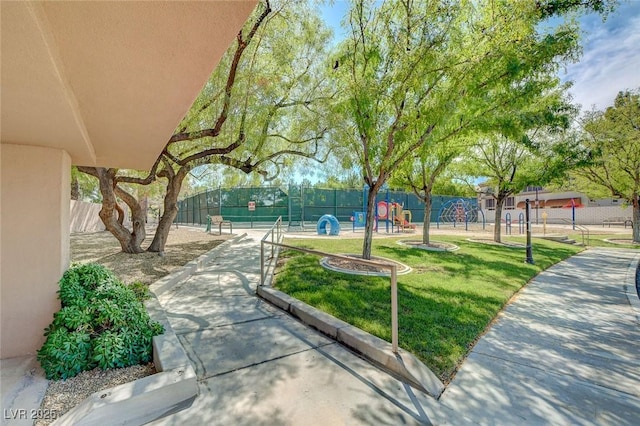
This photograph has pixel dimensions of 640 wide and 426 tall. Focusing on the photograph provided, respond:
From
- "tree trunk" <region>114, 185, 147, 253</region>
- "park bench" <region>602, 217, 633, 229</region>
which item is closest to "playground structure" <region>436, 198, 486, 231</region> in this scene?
"park bench" <region>602, 217, 633, 229</region>

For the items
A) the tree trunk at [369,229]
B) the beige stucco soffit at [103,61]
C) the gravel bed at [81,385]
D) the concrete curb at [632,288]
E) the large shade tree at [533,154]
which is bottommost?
the concrete curb at [632,288]

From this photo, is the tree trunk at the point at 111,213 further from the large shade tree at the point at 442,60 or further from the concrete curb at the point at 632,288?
the concrete curb at the point at 632,288

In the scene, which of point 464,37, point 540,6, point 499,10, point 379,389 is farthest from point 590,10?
point 379,389

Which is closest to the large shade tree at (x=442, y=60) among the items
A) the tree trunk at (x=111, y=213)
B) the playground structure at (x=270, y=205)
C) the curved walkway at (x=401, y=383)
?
the curved walkway at (x=401, y=383)

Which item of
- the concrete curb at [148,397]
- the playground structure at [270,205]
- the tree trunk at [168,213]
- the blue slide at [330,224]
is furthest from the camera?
the playground structure at [270,205]

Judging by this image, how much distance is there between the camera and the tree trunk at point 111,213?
760 centimetres

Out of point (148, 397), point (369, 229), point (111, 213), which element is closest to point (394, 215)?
point (369, 229)

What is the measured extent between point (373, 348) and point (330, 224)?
1227 cm

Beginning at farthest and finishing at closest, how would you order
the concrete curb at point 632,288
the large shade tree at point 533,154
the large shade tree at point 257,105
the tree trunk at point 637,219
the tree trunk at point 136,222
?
1. the tree trunk at point 637,219
2. the tree trunk at point 136,222
3. the large shade tree at point 533,154
4. the large shade tree at point 257,105
5. the concrete curb at point 632,288

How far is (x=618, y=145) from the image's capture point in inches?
456

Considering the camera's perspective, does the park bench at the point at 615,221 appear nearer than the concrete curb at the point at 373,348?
No

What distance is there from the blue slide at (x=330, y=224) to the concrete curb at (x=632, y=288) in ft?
34.4

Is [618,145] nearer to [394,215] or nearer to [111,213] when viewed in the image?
[394,215]

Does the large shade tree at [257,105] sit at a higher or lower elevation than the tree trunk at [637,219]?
higher
